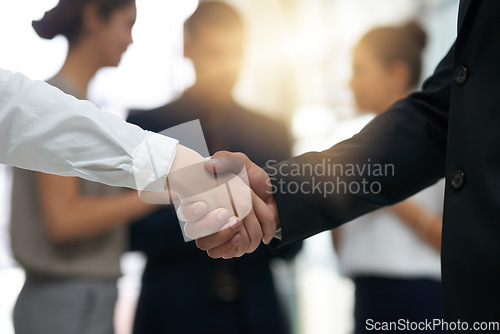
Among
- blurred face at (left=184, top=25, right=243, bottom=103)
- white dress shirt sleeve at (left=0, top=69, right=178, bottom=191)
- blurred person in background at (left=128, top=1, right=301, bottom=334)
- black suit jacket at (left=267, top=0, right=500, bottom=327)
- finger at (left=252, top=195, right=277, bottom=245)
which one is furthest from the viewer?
blurred face at (left=184, top=25, right=243, bottom=103)

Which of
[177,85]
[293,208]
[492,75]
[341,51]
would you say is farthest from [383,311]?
[341,51]

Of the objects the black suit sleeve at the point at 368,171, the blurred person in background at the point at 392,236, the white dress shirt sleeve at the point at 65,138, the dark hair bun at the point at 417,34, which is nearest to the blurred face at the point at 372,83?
the blurred person in background at the point at 392,236

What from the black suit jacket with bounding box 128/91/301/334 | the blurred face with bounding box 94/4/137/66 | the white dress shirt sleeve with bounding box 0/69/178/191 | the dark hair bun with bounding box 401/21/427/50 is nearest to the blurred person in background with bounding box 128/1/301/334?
the black suit jacket with bounding box 128/91/301/334

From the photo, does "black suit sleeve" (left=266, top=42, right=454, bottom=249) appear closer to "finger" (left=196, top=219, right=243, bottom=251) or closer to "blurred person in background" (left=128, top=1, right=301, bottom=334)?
"finger" (left=196, top=219, right=243, bottom=251)

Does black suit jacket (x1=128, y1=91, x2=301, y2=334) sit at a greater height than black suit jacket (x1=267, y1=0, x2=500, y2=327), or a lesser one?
lesser

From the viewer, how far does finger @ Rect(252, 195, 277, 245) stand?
2.87 feet

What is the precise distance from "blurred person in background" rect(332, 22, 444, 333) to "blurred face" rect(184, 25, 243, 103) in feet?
1.08

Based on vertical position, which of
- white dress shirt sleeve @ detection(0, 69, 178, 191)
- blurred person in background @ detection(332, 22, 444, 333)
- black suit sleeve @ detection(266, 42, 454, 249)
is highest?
white dress shirt sleeve @ detection(0, 69, 178, 191)

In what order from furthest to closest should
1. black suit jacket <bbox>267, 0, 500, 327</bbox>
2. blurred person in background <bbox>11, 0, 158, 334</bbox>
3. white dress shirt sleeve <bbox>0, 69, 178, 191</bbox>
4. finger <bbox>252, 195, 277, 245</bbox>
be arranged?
blurred person in background <bbox>11, 0, 158, 334</bbox>, finger <bbox>252, 195, 277, 245</bbox>, white dress shirt sleeve <bbox>0, 69, 178, 191</bbox>, black suit jacket <bbox>267, 0, 500, 327</bbox>

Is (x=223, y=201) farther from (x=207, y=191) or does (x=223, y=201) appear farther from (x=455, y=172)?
(x=455, y=172)

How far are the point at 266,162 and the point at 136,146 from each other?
50cm

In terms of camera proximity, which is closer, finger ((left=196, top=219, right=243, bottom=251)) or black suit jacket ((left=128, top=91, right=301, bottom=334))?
finger ((left=196, top=219, right=243, bottom=251))

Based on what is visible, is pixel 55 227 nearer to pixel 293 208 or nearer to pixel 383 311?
pixel 293 208

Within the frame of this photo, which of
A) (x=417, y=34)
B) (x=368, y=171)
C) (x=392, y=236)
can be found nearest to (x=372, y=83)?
(x=417, y=34)
